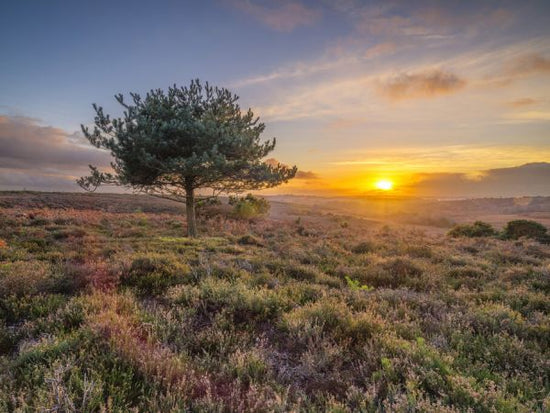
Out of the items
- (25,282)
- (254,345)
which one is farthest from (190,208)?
(254,345)

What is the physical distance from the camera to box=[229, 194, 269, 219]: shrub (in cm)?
2858

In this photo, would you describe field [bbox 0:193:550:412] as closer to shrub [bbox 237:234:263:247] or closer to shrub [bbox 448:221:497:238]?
shrub [bbox 237:234:263:247]

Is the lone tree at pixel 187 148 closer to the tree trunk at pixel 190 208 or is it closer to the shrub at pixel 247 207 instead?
the tree trunk at pixel 190 208

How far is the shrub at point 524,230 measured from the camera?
22.1 m

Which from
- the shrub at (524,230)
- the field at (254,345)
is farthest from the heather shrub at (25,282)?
the shrub at (524,230)

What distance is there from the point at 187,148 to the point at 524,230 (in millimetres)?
24452

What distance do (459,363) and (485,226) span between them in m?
26.1

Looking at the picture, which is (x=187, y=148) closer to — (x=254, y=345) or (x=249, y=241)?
(x=249, y=241)

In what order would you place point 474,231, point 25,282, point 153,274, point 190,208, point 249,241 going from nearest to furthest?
point 25,282
point 153,274
point 249,241
point 190,208
point 474,231

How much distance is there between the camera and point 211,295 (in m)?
5.76

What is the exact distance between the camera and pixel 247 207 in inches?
1138

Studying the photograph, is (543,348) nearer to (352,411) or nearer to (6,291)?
(352,411)

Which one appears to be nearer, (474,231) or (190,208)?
(190,208)

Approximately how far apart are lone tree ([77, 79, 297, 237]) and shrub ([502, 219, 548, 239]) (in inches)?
696
